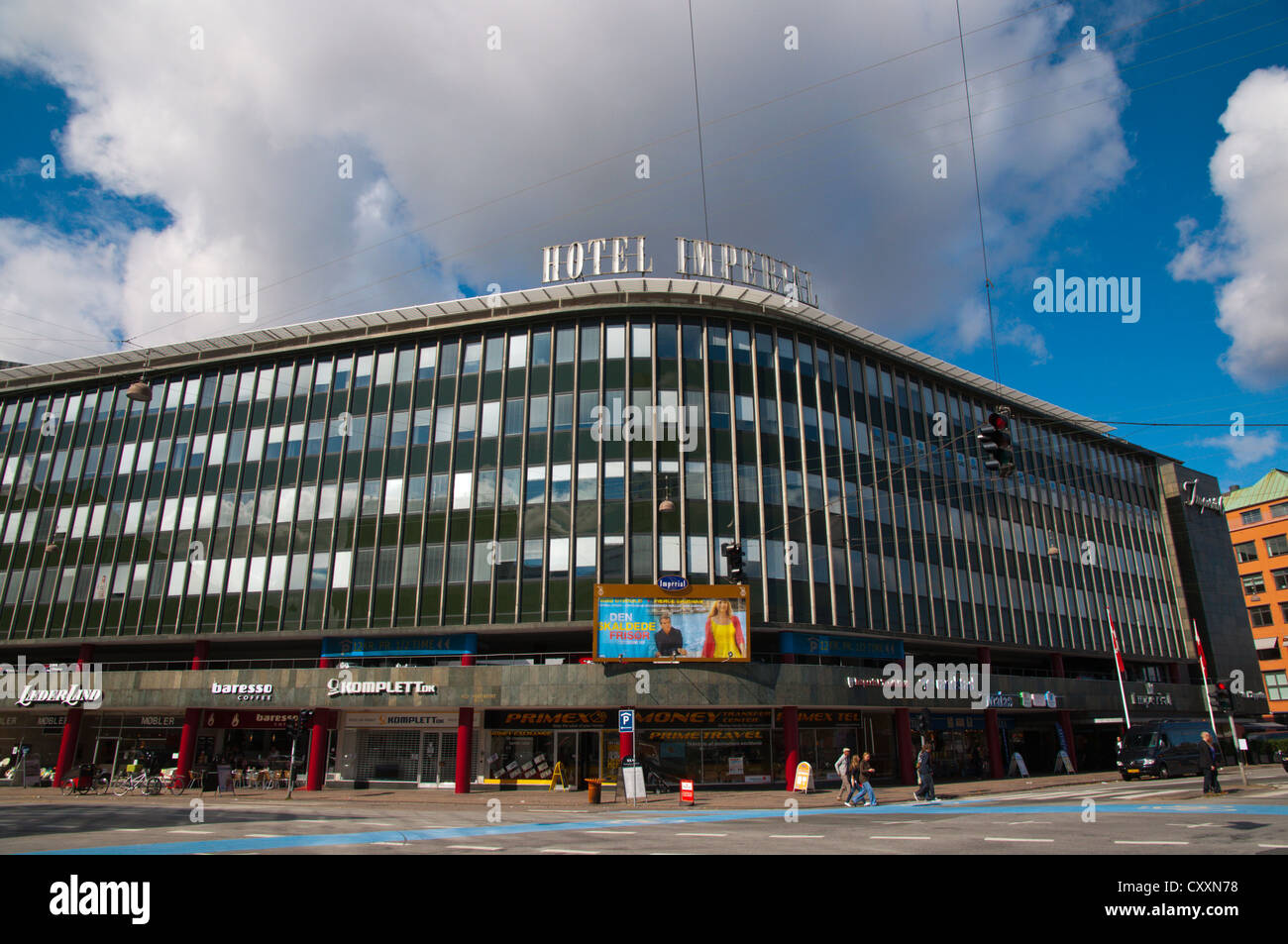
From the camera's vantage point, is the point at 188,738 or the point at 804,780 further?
the point at 188,738

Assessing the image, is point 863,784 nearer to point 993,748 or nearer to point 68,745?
point 993,748

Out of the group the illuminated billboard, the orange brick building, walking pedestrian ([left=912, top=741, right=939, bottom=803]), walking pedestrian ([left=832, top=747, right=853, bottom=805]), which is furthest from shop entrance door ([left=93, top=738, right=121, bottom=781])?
the orange brick building

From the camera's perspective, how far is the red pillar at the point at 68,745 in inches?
1571

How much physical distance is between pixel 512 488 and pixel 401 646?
9.09 metres

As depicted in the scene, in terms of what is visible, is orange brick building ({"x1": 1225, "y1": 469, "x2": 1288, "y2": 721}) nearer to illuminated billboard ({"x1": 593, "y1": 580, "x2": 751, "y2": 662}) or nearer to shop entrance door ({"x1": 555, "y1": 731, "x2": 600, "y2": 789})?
illuminated billboard ({"x1": 593, "y1": 580, "x2": 751, "y2": 662})

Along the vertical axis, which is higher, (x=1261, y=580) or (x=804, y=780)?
(x=1261, y=580)

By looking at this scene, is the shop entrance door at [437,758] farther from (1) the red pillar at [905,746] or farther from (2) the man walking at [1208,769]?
(2) the man walking at [1208,769]

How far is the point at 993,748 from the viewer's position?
42.0 meters

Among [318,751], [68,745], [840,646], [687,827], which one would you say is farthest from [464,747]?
[68,745]

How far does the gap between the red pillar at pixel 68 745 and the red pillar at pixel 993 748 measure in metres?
48.0

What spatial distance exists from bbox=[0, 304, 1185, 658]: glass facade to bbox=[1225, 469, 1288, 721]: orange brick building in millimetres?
53748

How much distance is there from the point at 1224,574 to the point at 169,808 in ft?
240
